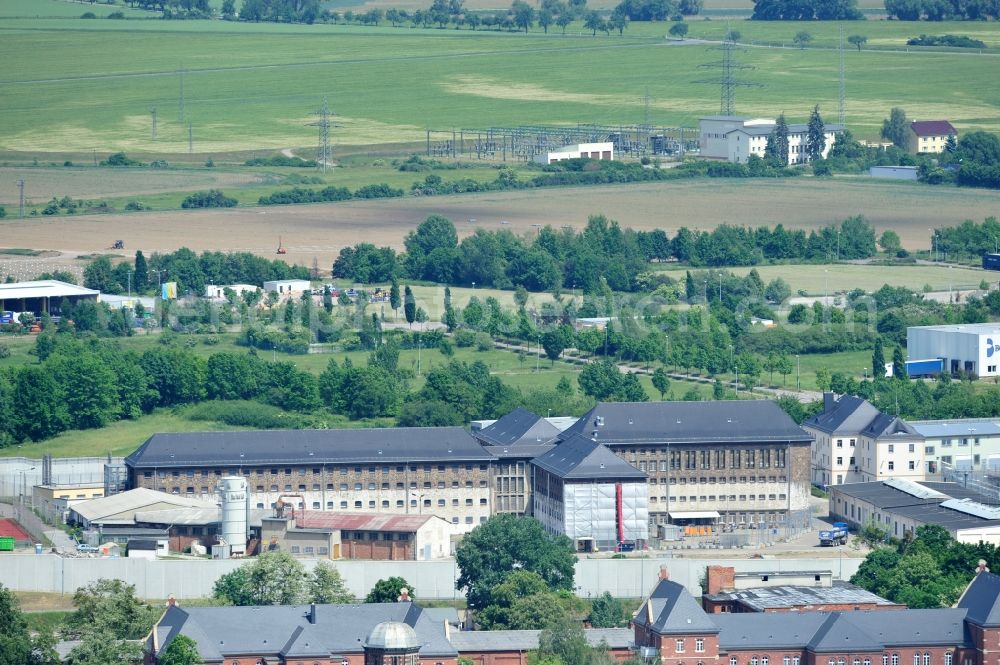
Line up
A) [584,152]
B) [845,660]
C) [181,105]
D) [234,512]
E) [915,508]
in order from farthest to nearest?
[181,105]
[584,152]
[915,508]
[234,512]
[845,660]

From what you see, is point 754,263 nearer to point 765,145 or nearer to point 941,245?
point 941,245

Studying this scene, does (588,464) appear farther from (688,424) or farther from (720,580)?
(720,580)

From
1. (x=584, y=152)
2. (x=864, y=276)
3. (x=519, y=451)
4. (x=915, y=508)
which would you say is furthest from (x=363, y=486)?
(x=584, y=152)

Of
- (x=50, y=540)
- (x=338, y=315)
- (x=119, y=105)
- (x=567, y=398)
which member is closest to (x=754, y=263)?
(x=338, y=315)

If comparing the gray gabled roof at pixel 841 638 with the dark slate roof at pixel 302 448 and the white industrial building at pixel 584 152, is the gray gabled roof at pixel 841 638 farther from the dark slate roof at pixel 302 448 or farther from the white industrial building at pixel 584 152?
the white industrial building at pixel 584 152

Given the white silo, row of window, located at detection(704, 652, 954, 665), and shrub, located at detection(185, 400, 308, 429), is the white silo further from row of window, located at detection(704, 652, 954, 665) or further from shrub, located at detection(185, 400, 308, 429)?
row of window, located at detection(704, 652, 954, 665)
